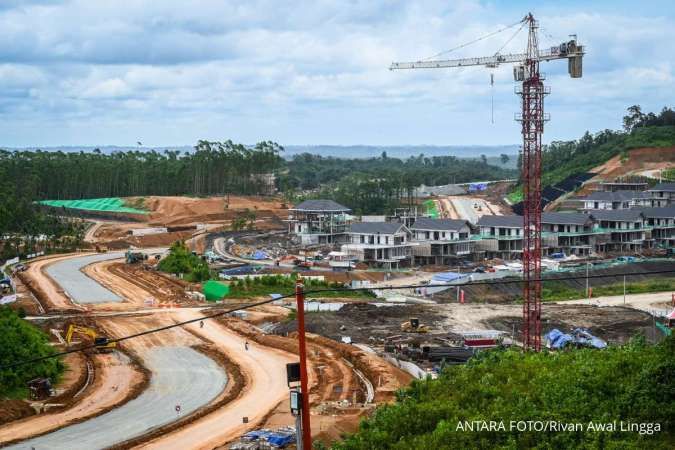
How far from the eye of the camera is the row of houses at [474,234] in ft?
247

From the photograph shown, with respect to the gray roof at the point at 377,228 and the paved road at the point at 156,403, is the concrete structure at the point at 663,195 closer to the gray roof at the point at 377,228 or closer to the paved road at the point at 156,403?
the gray roof at the point at 377,228

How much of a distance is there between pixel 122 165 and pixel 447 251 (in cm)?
5783

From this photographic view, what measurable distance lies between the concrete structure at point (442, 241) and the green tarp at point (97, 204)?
4046 cm

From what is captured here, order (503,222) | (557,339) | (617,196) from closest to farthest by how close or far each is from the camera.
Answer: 1. (557,339)
2. (503,222)
3. (617,196)

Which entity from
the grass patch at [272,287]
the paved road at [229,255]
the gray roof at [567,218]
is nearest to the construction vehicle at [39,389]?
the grass patch at [272,287]

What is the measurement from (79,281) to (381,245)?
24.5 meters

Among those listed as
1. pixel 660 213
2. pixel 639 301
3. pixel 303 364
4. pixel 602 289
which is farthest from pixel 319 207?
pixel 303 364

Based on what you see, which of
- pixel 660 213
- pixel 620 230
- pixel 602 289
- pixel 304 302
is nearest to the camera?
pixel 304 302

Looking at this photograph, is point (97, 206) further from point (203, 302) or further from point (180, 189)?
point (203, 302)

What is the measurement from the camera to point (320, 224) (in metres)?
87.7

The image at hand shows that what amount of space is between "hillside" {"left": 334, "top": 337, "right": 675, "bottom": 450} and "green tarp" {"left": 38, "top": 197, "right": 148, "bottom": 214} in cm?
8748

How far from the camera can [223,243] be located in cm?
8650

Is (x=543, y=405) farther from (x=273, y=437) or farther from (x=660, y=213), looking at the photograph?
(x=660, y=213)

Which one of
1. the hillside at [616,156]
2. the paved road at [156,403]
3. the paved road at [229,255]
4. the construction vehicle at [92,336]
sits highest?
the hillside at [616,156]
